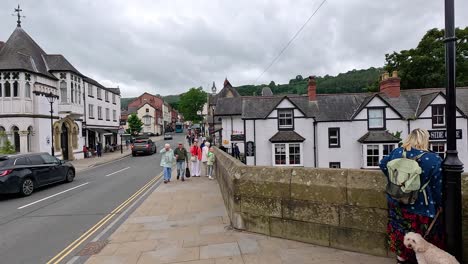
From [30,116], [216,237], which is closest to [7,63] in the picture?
[30,116]

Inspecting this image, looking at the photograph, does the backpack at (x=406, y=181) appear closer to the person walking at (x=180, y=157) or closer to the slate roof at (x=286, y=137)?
the person walking at (x=180, y=157)

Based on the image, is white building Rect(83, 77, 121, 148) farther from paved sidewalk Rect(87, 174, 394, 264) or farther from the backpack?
the backpack

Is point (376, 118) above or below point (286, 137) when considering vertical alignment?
above

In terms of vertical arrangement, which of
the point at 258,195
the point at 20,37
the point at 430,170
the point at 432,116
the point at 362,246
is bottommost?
the point at 362,246

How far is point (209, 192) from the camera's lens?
9844 mm

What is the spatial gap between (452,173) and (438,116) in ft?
83.6

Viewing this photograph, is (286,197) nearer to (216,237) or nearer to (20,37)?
(216,237)

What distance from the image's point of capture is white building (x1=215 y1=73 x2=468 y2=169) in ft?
76.8

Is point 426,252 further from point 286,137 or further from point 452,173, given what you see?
point 286,137

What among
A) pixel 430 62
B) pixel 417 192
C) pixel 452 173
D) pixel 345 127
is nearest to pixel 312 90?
pixel 345 127

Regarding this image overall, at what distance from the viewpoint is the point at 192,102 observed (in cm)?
7669

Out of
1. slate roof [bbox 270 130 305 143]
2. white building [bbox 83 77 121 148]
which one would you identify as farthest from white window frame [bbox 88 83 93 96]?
slate roof [bbox 270 130 305 143]

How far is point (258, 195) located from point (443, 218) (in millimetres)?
2731

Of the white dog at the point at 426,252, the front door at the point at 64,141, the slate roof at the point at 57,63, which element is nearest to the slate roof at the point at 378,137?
the white dog at the point at 426,252
